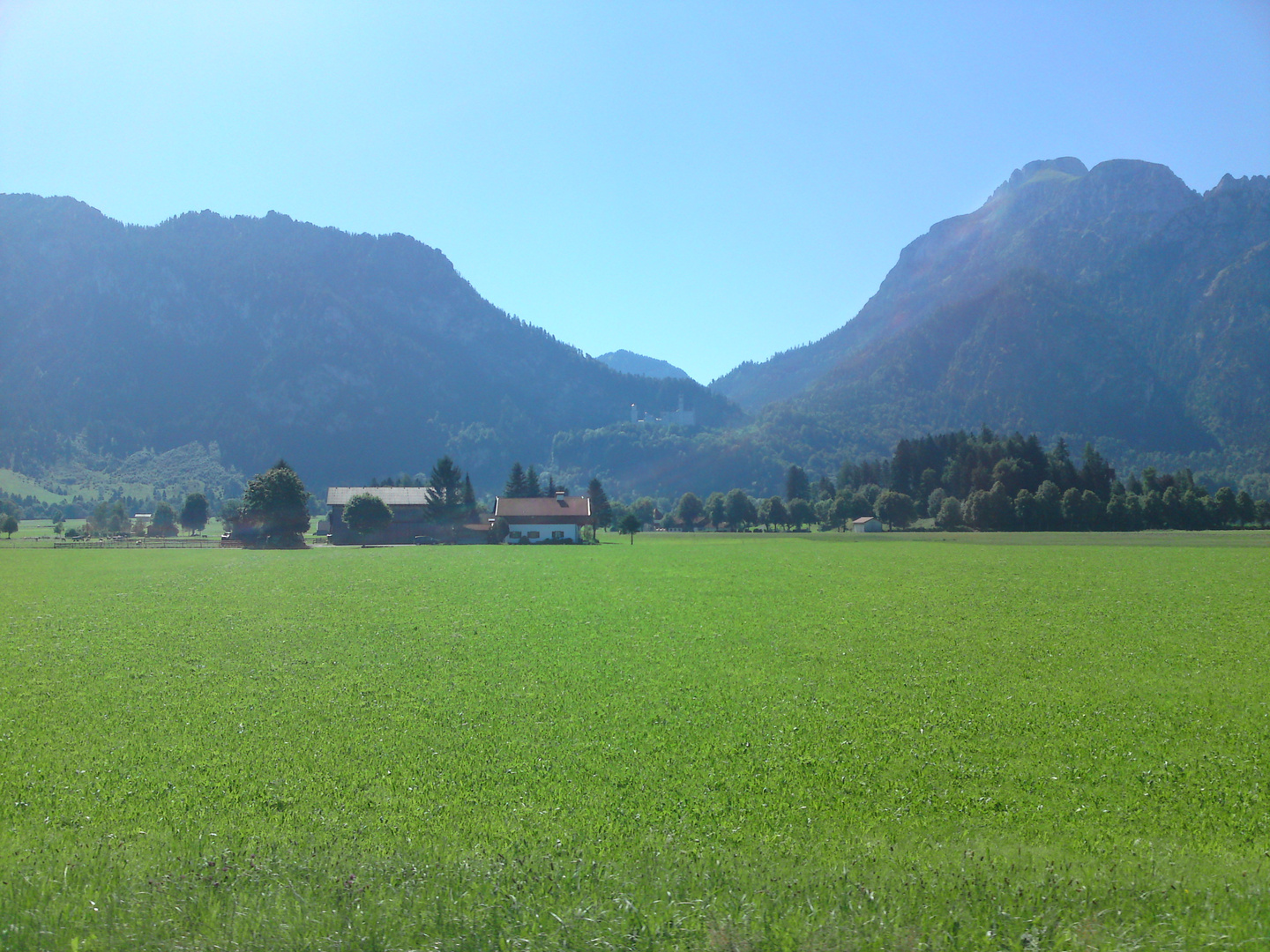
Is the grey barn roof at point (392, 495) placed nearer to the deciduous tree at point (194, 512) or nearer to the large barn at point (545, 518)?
the large barn at point (545, 518)

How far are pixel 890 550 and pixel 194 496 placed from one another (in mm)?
120898

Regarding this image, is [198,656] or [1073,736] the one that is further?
[198,656]

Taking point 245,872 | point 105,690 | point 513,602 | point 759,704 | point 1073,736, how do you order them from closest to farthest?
point 245,872
point 1073,736
point 759,704
point 105,690
point 513,602

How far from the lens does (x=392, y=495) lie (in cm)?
11875

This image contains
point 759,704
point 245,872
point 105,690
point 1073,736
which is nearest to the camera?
point 245,872

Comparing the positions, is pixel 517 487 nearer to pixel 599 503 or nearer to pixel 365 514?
pixel 599 503

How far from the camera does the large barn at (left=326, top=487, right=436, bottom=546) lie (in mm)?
100750

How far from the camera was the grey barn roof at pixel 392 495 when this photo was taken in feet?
372

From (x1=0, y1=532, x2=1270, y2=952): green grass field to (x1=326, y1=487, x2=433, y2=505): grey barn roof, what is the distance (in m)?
97.5

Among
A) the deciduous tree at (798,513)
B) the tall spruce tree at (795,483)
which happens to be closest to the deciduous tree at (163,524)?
the deciduous tree at (798,513)

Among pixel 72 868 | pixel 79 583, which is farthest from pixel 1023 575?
pixel 79 583

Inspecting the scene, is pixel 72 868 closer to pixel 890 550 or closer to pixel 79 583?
pixel 79 583

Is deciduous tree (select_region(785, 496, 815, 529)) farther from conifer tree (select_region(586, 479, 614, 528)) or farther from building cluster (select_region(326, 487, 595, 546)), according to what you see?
building cluster (select_region(326, 487, 595, 546))

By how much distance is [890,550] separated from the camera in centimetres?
6169
